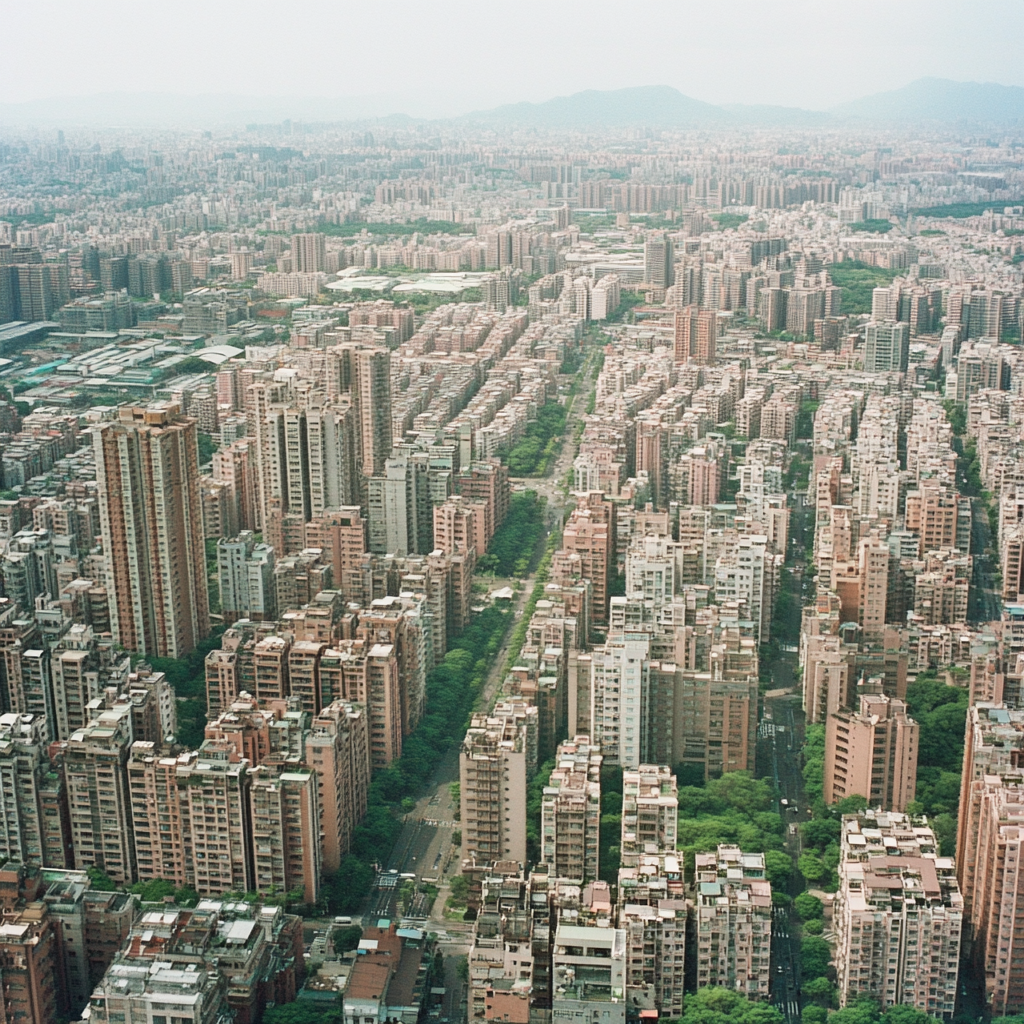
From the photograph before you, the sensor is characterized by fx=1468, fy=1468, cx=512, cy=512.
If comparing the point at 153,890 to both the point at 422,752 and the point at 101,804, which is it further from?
the point at 422,752

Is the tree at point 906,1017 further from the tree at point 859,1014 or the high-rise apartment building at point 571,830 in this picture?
the high-rise apartment building at point 571,830

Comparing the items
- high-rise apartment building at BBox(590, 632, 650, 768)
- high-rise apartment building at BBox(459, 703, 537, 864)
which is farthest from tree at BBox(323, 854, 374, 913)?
high-rise apartment building at BBox(590, 632, 650, 768)

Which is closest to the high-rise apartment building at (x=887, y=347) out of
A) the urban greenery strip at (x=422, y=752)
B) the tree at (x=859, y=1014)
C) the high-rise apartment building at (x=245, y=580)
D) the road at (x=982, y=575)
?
the road at (x=982, y=575)

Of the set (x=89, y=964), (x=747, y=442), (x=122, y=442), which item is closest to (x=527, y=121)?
(x=747, y=442)

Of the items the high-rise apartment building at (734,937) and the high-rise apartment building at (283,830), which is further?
the high-rise apartment building at (283,830)

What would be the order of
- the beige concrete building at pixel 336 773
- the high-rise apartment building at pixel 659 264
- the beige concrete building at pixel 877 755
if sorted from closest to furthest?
the beige concrete building at pixel 336 773 < the beige concrete building at pixel 877 755 < the high-rise apartment building at pixel 659 264

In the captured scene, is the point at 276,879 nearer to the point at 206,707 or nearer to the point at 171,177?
the point at 206,707

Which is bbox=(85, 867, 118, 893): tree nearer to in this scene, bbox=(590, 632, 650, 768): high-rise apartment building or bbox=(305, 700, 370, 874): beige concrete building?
bbox=(305, 700, 370, 874): beige concrete building

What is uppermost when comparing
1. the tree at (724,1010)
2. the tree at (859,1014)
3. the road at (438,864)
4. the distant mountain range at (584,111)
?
the distant mountain range at (584,111)
